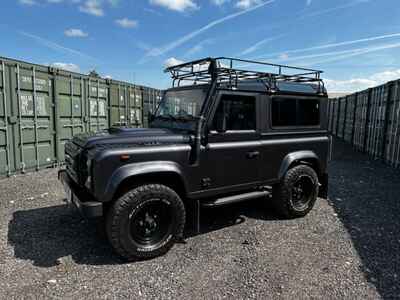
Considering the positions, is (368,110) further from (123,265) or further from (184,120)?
(123,265)

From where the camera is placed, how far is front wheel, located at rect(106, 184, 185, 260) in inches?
126

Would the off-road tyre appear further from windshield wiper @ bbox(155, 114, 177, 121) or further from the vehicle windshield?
windshield wiper @ bbox(155, 114, 177, 121)

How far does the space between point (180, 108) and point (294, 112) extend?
1.87 metres

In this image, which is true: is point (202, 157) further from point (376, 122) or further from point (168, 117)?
point (376, 122)

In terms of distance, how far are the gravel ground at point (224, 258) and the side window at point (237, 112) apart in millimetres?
1575

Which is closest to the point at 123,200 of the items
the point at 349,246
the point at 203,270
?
the point at 203,270

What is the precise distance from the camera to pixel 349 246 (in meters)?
3.80

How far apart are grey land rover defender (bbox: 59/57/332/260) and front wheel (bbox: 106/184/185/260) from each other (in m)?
0.01

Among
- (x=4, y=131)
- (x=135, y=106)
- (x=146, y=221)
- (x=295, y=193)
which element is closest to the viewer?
(x=146, y=221)

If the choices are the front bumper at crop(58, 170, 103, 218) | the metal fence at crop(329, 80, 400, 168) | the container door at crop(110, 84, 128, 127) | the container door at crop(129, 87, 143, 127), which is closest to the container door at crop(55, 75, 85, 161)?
the container door at crop(110, 84, 128, 127)

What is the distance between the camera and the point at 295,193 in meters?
4.79

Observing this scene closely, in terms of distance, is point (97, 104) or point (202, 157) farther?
point (97, 104)

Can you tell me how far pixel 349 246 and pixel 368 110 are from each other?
33.3 feet


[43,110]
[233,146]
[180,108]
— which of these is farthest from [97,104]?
[233,146]
